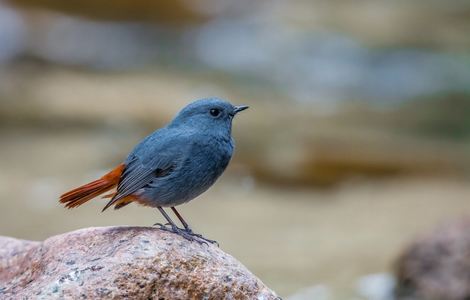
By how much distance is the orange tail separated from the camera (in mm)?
4535

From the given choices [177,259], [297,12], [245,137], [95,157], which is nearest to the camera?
[177,259]

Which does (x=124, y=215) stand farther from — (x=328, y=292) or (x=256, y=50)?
(x=256, y=50)

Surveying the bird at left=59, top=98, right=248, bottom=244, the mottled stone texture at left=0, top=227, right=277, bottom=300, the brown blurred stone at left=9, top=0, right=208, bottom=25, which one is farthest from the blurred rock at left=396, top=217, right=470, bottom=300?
the brown blurred stone at left=9, top=0, right=208, bottom=25

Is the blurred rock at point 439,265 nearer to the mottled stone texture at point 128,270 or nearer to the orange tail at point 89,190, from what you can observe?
the mottled stone texture at point 128,270

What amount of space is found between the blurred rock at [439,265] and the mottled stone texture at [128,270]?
331 centimetres

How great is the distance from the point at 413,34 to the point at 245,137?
681 centimetres

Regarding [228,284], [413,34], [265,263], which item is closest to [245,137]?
[265,263]

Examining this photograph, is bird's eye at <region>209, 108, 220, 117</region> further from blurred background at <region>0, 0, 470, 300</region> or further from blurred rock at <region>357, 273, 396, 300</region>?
blurred rock at <region>357, 273, 396, 300</region>

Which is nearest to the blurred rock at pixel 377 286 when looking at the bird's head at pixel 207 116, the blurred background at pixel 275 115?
the blurred background at pixel 275 115

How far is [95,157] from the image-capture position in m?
12.3

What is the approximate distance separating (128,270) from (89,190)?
24.3 inches

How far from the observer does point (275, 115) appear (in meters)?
15.2

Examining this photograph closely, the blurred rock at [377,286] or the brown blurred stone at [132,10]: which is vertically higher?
the brown blurred stone at [132,10]

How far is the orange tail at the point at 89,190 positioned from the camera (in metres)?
4.54
